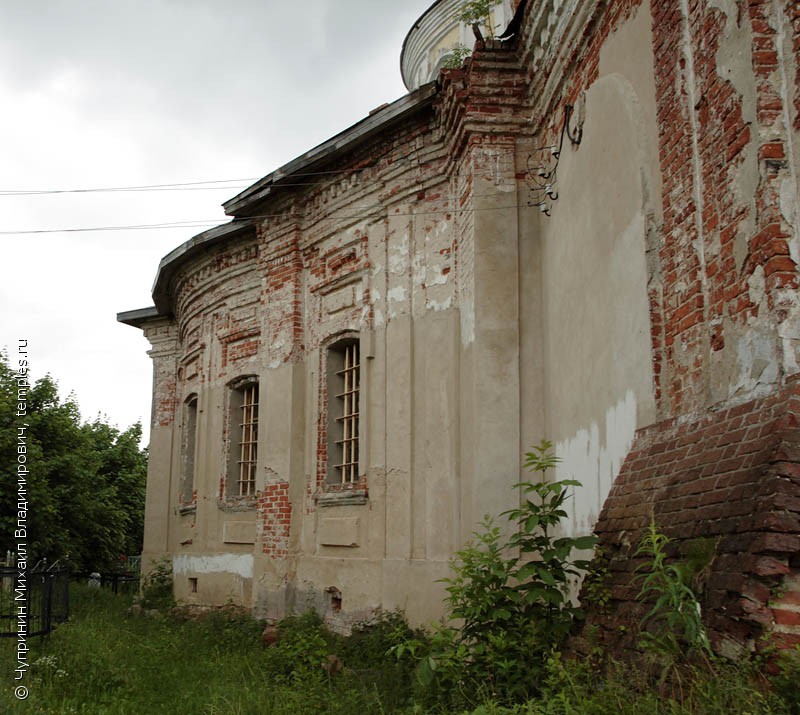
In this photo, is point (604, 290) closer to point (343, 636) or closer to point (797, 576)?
point (797, 576)

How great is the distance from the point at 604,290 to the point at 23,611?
7.35 meters

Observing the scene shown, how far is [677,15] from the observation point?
19.2 feet

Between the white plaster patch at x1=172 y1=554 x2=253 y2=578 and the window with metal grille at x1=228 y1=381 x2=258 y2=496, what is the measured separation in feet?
3.36

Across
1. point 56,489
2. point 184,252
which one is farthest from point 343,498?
point 56,489

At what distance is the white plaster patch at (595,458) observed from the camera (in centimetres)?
656

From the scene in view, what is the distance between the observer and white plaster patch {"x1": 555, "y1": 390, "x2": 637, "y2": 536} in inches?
258

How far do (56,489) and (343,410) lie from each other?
1213cm

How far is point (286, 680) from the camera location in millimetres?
8969

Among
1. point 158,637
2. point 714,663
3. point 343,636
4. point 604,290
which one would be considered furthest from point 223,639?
point 714,663

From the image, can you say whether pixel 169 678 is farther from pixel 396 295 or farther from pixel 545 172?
pixel 545 172

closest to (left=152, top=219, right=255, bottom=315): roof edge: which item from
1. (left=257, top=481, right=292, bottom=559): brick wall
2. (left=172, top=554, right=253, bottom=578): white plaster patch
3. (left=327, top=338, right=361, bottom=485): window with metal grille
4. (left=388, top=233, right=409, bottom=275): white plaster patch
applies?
(left=327, top=338, right=361, bottom=485): window with metal grille

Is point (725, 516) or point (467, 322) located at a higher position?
point (467, 322)

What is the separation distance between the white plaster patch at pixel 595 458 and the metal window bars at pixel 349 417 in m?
4.12

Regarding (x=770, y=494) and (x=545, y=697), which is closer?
(x=770, y=494)
